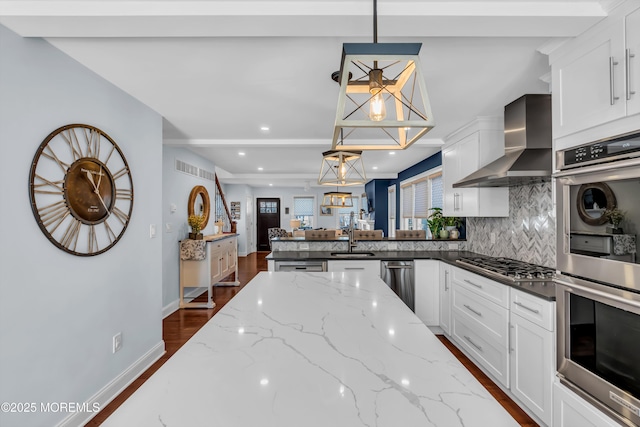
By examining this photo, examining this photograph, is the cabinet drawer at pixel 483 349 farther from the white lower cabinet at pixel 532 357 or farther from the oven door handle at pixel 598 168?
the oven door handle at pixel 598 168

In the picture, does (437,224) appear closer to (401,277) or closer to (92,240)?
(401,277)

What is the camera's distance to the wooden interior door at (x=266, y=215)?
10.7 meters

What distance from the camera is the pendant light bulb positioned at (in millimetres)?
1029

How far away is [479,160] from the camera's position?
10.1ft

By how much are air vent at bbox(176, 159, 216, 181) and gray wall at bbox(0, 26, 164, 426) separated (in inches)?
70.9

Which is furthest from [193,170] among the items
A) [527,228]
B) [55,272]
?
[527,228]

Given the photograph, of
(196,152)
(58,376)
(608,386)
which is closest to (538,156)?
(608,386)

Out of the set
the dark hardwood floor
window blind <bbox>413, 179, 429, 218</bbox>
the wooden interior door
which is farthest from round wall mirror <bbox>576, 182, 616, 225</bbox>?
the wooden interior door

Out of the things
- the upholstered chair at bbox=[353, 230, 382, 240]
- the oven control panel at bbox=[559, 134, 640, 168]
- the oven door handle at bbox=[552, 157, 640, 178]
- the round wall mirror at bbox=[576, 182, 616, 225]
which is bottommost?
the upholstered chair at bbox=[353, 230, 382, 240]

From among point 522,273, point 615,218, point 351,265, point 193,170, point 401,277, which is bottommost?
point 401,277

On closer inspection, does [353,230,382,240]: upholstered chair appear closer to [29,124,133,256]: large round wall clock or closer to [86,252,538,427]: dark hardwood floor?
[86,252,538,427]: dark hardwood floor

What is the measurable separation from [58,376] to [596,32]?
11.5 ft

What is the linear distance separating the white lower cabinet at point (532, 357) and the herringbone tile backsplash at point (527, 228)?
761 millimetres

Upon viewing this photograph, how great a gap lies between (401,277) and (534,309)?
149 cm
